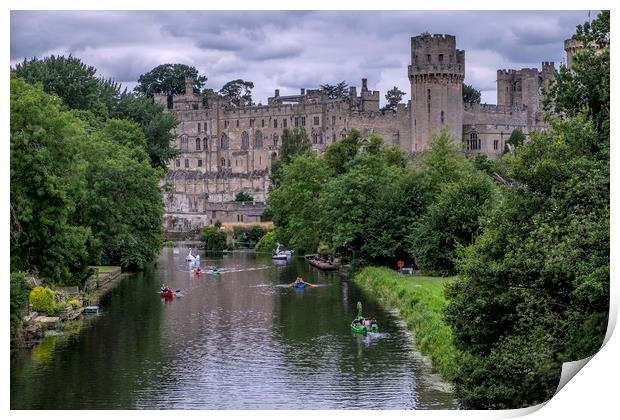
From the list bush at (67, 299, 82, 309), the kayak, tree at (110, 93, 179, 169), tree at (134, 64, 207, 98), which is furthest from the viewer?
tree at (134, 64, 207, 98)

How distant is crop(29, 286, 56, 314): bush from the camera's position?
26328 mm

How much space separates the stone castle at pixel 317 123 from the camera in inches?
2869

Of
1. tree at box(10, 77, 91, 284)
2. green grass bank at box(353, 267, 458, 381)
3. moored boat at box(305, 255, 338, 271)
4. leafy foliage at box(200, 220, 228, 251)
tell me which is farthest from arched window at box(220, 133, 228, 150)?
tree at box(10, 77, 91, 284)

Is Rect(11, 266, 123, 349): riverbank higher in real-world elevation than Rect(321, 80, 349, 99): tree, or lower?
lower

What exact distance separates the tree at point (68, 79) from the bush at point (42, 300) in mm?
18597

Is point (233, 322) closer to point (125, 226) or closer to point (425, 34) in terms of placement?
point (125, 226)

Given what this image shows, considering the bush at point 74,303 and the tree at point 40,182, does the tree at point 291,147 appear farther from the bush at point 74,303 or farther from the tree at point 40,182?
the tree at point 40,182

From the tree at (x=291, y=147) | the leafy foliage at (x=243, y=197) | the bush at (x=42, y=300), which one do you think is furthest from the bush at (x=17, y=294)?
the leafy foliage at (x=243, y=197)

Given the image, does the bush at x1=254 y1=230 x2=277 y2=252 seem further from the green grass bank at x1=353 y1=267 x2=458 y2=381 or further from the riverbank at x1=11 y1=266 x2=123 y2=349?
the riverbank at x1=11 y1=266 x2=123 y2=349

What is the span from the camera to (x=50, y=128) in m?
25.8

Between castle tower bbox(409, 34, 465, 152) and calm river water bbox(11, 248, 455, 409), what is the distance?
3979 cm
